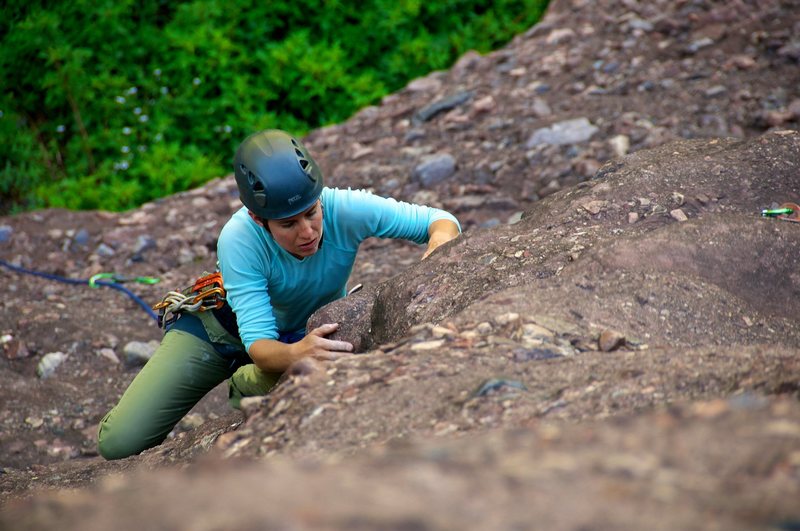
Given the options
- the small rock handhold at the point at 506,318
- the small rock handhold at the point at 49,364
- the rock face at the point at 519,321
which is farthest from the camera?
the small rock handhold at the point at 49,364

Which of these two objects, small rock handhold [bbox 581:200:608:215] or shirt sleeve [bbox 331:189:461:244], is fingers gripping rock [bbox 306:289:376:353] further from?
small rock handhold [bbox 581:200:608:215]

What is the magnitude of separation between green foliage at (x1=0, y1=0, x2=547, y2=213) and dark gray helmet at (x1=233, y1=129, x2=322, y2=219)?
12.2ft

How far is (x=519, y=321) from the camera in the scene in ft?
8.69

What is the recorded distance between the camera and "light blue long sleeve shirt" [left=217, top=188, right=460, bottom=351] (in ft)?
11.0

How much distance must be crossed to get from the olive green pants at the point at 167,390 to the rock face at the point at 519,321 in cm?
15

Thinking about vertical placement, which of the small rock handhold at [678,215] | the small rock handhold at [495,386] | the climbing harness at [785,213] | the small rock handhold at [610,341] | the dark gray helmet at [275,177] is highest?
the dark gray helmet at [275,177]

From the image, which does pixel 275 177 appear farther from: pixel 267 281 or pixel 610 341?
pixel 610 341

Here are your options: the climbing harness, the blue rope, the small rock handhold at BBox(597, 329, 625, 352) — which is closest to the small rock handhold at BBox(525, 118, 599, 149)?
the climbing harness

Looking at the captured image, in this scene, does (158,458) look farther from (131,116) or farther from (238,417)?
(131,116)

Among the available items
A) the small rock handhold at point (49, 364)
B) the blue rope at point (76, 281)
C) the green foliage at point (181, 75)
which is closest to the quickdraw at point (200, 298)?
the small rock handhold at point (49, 364)

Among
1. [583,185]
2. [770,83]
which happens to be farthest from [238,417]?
[770,83]

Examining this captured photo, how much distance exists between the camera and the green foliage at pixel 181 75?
698 centimetres

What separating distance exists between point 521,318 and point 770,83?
12.4ft

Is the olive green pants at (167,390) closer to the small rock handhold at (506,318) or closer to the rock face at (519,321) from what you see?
the rock face at (519,321)
